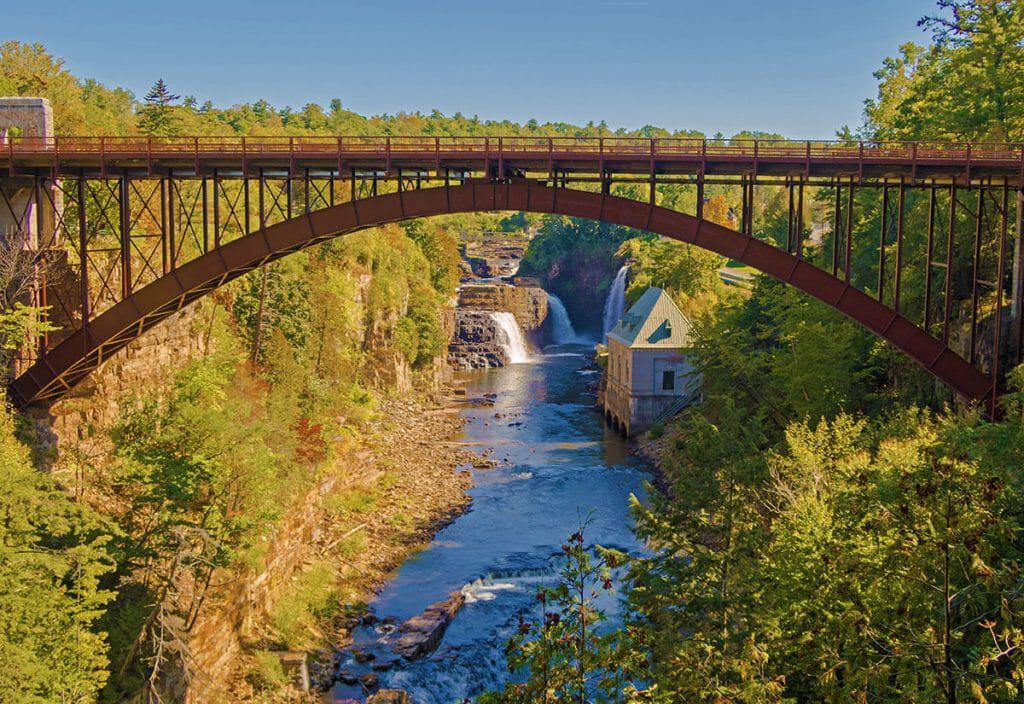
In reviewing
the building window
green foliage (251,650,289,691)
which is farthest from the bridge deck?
the building window

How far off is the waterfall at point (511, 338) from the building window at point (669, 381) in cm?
2759

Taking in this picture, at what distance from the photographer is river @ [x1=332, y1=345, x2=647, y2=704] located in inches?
1126

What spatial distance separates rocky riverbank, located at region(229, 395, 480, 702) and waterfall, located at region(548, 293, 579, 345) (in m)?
36.8

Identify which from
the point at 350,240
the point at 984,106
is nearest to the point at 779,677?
the point at 984,106

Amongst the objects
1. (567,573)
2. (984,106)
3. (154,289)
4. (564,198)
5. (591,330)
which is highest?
(984,106)

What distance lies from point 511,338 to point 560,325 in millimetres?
12477

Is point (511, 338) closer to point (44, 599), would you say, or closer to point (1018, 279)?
point (1018, 279)

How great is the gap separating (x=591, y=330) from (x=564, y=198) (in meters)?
66.5

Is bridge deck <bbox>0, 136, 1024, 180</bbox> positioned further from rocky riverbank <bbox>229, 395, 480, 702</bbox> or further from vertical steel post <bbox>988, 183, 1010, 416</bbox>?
rocky riverbank <bbox>229, 395, 480, 702</bbox>

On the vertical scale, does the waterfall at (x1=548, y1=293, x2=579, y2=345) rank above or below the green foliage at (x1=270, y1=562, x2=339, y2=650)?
above

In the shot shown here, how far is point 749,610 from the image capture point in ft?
62.4

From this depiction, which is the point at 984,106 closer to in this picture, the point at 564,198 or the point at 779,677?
the point at 564,198

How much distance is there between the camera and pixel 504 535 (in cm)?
3894

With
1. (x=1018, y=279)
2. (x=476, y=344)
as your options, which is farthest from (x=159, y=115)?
(x=1018, y=279)
